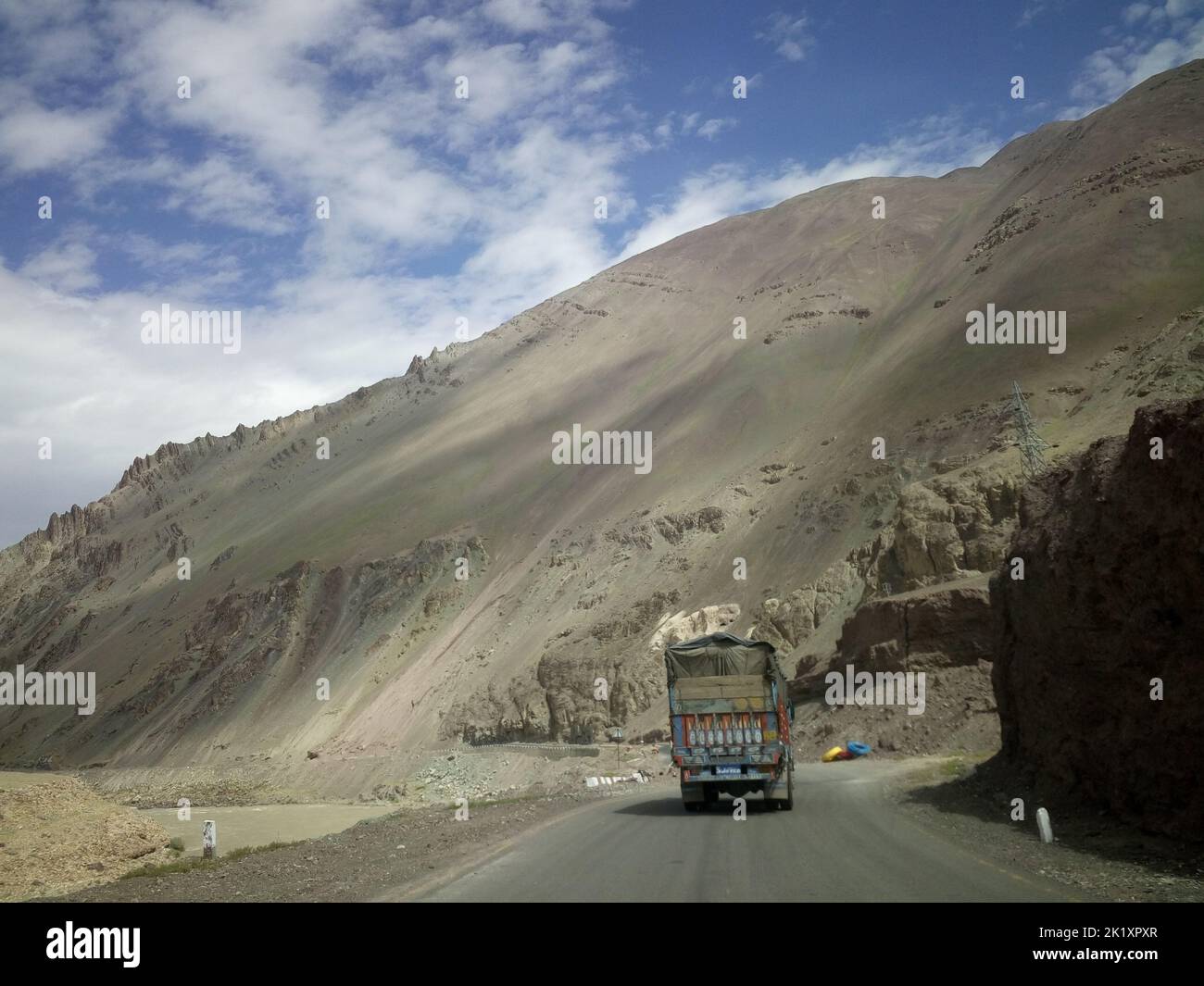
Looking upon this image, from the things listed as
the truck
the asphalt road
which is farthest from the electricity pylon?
the asphalt road

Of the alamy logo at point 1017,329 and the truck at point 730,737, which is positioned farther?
the alamy logo at point 1017,329

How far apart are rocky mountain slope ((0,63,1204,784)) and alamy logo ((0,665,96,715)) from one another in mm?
1822

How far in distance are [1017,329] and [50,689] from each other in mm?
101037

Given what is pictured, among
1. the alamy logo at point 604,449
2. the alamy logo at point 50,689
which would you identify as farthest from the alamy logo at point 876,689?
the alamy logo at point 50,689

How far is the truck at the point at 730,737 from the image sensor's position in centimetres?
1803

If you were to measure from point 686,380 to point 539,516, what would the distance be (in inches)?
844

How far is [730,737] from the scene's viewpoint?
1817cm

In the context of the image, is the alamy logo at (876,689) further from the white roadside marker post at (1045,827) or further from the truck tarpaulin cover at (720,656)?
the white roadside marker post at (1045,827)

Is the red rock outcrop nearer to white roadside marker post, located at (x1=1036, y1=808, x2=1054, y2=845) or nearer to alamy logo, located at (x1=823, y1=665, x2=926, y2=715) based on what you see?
white roadside marker post, located at (x1=1036, y1=808, x2=1054, y2=845)

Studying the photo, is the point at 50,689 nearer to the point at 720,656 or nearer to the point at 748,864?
the point at 720,656

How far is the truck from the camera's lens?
18031 mm
